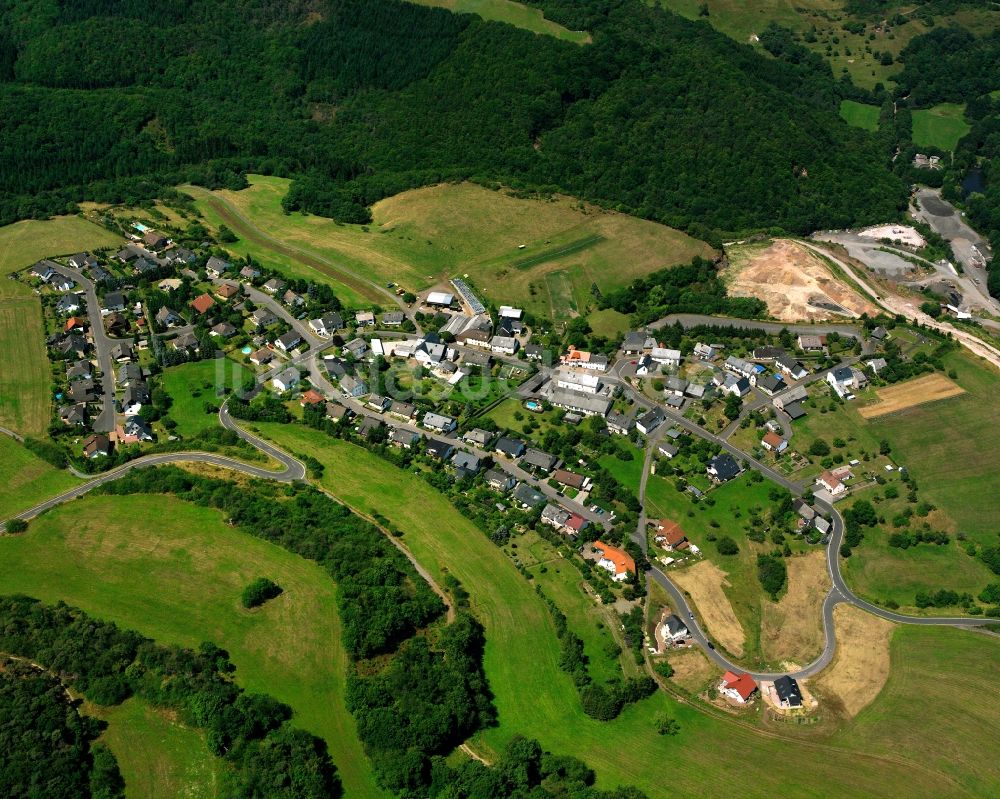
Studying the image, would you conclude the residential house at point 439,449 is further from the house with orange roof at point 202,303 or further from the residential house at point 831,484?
the residential house at point 831,484

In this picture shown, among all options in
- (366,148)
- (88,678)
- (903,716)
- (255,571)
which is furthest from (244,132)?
(903,716)

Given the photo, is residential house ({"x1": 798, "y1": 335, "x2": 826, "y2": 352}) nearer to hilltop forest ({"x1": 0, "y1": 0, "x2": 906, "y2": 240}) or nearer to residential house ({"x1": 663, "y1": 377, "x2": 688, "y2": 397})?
residential house ({"x1": 663, "y1": 377, "x2": 688, "y2": 397})

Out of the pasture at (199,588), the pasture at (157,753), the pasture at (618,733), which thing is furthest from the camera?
the pasture at (199,588)

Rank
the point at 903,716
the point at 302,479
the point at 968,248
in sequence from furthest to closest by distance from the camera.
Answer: the point at 968,248
the point at 302,479
the point at 903,716

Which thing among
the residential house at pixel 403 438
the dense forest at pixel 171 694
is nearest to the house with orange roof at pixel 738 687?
the dense forest at pixel 171 694

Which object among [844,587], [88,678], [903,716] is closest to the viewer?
[88,678]

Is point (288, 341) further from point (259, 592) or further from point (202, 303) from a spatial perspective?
point (259, 592)

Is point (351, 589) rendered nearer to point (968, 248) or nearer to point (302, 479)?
point (302, 479)
